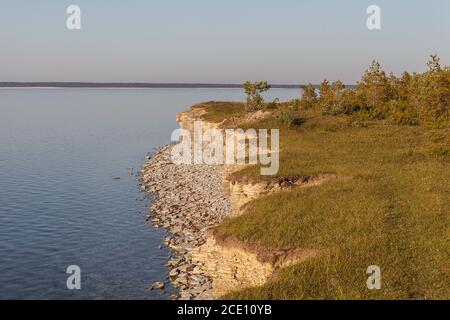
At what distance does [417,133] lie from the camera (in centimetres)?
5453

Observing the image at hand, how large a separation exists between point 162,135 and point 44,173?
2149 inches

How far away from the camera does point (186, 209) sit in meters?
45.2

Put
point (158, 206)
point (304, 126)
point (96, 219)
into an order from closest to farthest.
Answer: point (96, 219) → point (158, 206) → point (304, 126)

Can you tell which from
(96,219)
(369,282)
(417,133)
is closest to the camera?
(369,282)

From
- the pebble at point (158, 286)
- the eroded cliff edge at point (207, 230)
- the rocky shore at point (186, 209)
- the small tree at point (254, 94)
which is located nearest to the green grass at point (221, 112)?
the small tree at point (254, 94)

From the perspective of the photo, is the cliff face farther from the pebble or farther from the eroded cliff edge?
the pebble

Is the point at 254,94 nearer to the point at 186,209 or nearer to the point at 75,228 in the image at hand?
the point at 186,209

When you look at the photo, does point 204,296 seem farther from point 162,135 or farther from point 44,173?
point 162,135

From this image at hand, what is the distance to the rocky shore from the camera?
28.6m

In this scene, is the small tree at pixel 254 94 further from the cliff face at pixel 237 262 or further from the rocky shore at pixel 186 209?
the cliff face at pixel 237 262

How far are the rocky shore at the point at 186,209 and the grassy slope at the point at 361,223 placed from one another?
390 centimetres

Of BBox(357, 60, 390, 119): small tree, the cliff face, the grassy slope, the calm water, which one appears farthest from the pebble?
BBox(357, 60, 390, 119): small tree
